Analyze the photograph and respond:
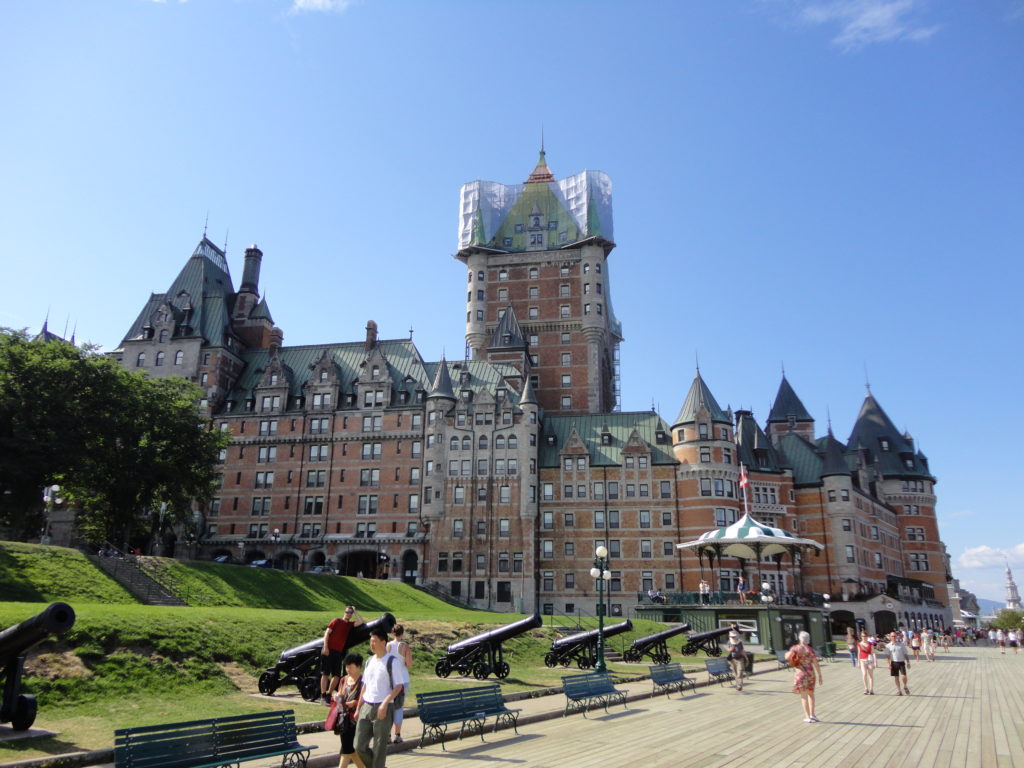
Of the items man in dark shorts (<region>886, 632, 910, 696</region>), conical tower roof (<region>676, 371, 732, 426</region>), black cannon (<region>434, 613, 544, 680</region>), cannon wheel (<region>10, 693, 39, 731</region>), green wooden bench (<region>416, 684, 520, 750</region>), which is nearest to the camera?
cannon wheel (<region>10, 693, 39, 731</region>)

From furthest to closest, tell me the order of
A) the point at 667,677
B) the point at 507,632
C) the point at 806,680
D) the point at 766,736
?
the point at 507,632 < the point at 667,677 < the point at 806,680 < the point at 766,736

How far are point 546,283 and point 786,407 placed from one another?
32.8m

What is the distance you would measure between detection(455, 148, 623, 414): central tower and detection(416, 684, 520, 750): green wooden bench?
64.2 m

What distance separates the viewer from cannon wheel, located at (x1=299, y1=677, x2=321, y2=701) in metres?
19.9

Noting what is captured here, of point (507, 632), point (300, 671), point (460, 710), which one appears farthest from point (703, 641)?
point (460, 710)

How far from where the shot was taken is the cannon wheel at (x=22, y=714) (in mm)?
14344

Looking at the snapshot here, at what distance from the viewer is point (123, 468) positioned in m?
51.4

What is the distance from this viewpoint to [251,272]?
3482 inches

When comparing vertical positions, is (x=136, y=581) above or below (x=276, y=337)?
below

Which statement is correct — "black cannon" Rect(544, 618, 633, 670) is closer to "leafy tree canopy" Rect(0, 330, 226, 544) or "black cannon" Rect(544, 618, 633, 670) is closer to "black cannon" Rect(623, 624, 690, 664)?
"black cannon" Rect(623, 624, 690, 664)

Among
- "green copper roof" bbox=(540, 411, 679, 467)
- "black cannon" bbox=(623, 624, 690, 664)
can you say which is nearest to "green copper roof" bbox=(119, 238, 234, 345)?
"green copper roof" bbox=(540, 411, 679, 467)

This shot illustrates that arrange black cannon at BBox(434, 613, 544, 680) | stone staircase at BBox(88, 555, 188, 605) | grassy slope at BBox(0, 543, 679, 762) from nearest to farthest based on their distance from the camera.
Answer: grassy slope at BBox(0, 543, 679, 762) < black cannon at BBox(434, 613, 544, 680) < stone staircase at BBox(88, 555, 188, 605)

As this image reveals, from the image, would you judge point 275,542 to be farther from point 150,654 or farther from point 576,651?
point 150,654

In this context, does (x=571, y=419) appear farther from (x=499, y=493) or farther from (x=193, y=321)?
(x=193, y=321)
